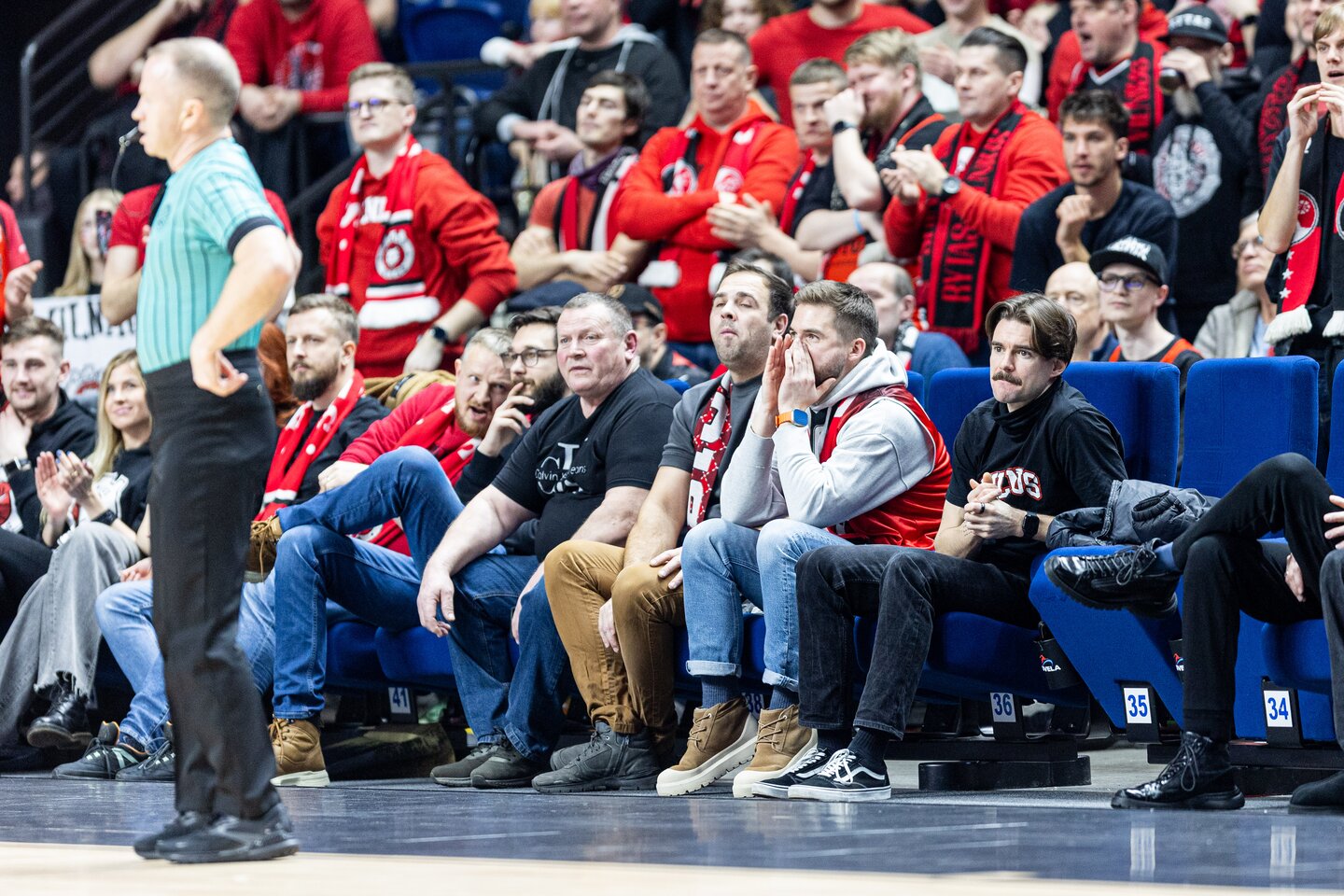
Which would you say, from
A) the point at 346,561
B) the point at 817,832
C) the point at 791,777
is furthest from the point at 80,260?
the point at 817,832

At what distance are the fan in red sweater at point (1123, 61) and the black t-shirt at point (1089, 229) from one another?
0.51 meters

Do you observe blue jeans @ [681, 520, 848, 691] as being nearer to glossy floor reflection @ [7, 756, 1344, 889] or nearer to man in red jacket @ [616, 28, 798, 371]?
glossy floor reflection @ [7, 756, 1344, 889]

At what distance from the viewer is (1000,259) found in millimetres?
6523

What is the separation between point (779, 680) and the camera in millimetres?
→ 4656

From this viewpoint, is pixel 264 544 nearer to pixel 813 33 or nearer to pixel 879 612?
pixel 879 612

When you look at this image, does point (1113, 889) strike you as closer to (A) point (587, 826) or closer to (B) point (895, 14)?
(A) point (587, 826)

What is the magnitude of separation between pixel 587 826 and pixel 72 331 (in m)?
5.38

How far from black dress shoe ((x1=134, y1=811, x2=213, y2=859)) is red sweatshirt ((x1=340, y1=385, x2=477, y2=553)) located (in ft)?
8.47

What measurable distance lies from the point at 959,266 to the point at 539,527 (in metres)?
1.93

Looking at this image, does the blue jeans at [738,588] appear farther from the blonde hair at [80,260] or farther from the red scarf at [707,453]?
the blonde hair at [80,260]

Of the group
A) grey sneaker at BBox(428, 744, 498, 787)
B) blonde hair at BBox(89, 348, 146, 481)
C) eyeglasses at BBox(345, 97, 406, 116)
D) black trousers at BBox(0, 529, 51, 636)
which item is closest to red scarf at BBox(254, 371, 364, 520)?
blonde hair at BBox(89, 348, 146, 481)

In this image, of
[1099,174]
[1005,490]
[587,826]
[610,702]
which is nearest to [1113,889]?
[587,826]

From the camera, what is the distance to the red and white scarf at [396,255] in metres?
7.50

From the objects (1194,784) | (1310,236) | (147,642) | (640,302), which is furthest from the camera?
(640,302)
